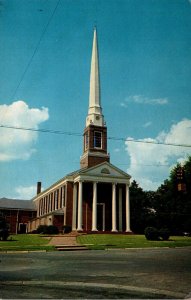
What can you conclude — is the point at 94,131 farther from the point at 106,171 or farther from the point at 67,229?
the point at 67,229

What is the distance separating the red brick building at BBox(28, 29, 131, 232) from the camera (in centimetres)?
4731

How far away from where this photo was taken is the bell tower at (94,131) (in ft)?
165

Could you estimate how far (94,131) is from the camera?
51750mm

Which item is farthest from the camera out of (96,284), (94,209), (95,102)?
(95,102)

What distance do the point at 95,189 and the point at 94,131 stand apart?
9274 mm

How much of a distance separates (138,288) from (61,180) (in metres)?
44.5

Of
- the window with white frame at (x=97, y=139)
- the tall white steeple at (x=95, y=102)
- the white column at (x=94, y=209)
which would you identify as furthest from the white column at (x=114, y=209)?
the tall white steeple at (x=95, y=102)

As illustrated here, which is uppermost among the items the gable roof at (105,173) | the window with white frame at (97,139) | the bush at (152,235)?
the window with white frame at (97,139)

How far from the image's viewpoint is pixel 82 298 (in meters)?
7.28

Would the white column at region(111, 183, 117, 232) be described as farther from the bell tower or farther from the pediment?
the bell tower

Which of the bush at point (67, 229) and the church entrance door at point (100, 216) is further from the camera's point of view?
the church entrance door at point (100, 216)

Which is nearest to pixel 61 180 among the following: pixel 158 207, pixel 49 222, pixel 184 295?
pixel 49 222

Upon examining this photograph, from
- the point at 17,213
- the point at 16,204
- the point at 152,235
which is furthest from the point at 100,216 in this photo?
the point at 16,204

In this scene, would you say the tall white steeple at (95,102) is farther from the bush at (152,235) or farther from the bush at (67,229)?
the bush at (152,235)
